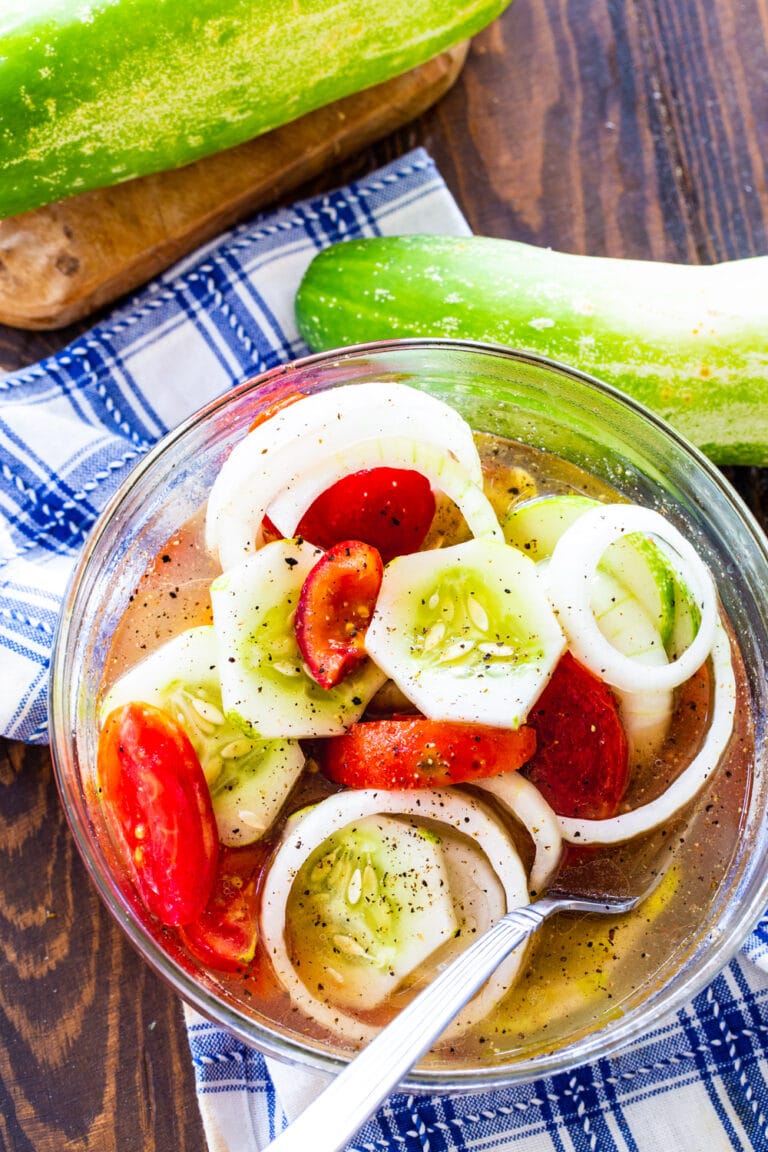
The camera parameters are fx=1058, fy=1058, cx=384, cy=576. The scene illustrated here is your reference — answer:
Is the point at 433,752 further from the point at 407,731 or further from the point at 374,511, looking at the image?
the point at 374,511

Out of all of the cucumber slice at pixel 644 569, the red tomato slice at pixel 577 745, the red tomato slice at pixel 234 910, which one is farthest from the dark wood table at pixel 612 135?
the red tomato slice at pixel 234 910

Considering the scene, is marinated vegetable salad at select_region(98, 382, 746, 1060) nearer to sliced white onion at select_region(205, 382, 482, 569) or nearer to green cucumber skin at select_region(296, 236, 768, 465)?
sliced white onion at select_region(205, 382, 482, 569)

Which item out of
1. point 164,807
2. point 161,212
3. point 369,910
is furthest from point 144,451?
point 369,910

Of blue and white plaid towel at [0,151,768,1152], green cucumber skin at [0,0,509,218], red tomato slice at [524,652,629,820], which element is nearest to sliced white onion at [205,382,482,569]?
red tomato slice at [524,652,629,820]

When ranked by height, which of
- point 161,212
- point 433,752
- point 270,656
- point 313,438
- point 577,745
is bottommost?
point 577,745

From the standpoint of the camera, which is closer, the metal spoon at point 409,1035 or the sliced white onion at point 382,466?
the metal spoon at point 409,1035

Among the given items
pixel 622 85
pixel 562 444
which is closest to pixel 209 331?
pixel 562 444

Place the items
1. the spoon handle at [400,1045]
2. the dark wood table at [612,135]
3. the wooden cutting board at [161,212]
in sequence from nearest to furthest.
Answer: the spoon handle at [400,1045]
the wooden cutting board at [161,212]
the dark wood table at [612,135]

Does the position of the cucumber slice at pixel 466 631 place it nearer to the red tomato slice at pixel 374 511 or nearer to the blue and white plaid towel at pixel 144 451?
the red tomato slice at pixel 374 511
